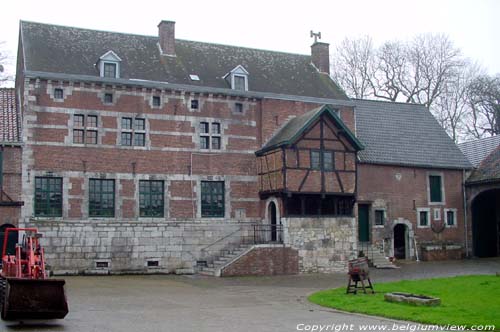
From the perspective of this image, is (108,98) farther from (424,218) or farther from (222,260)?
(424,218)

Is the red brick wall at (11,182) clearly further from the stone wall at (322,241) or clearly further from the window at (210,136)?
the stone wall at (322,241)

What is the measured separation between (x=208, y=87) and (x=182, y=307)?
43.2 ft

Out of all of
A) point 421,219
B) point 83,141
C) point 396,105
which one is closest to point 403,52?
point 396,105

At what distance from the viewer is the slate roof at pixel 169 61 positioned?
24.7 meters

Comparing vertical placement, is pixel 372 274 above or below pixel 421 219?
below

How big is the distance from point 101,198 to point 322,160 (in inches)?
341

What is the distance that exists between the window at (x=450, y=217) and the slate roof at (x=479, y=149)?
120 inches

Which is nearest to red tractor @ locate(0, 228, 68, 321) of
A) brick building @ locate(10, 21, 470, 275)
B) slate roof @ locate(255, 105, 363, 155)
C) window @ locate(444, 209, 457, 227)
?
brick building @ locate(10, 21, 470, 275)

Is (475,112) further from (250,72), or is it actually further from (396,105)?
(250,72)

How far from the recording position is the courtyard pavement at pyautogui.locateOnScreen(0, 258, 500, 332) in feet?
38.2

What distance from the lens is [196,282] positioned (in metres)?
21.4

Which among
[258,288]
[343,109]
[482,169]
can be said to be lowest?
[258,288]

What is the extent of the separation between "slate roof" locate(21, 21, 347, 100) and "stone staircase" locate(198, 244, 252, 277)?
672 centimetres

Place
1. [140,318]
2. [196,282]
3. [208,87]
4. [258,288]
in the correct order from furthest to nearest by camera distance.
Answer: [208,87] < [196,282] < [258,288] < [140,318]
